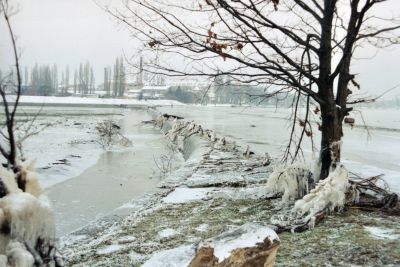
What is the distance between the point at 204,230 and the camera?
6.92 meters

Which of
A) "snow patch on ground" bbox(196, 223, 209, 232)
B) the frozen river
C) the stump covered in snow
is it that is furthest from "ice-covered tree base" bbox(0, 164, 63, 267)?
the frozen river

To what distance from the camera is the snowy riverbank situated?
17.5ft

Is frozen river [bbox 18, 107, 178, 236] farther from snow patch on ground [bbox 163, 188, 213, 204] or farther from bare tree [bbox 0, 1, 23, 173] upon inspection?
bare tree [bbox 0, 1, 23, 173]

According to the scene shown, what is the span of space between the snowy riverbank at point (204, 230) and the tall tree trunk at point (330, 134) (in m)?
1.03

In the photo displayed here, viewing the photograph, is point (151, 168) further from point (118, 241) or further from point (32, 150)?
point (118, 241)

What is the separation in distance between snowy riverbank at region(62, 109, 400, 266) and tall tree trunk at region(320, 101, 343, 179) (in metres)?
1.03

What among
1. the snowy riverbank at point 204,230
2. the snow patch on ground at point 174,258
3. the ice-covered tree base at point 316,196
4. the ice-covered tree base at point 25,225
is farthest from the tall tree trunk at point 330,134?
the ice-covered tree base at point 25,225

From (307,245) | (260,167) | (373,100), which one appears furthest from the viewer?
(260,167)

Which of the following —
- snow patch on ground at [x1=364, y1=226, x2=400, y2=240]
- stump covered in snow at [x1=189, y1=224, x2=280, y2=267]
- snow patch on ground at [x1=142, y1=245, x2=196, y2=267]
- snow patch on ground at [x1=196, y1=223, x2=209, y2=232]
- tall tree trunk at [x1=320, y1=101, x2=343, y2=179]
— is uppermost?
tall tree trunk at [x1=320, y1=101, x2=343, y2=179]

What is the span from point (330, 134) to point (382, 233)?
7.53ft

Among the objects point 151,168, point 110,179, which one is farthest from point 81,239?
point 151,168

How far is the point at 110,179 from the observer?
17.2 meters

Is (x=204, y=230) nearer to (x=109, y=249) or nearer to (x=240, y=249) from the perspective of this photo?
(x=109, y=249)

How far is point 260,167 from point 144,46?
7.50m
